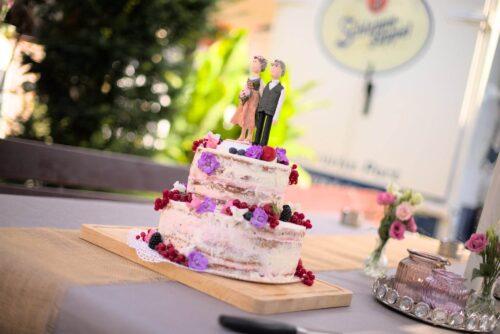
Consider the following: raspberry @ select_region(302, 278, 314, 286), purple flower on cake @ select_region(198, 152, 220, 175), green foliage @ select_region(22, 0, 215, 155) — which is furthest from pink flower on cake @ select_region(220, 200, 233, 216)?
green foliage @ select_region(22, 0, 215, 155)

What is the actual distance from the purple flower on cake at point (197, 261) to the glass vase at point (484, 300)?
78cm

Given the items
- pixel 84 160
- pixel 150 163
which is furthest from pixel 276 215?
pixel 150 163

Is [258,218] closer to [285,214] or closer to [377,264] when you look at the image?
[285,214]

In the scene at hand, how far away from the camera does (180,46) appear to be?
5.12 meters

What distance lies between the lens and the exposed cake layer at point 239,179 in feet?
5.44


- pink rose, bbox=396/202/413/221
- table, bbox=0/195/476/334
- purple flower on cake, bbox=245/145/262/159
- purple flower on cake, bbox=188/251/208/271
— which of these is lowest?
table, bbox=0/195/476/334

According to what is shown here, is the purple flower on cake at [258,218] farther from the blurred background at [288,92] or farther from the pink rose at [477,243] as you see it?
the blurred background at [288,92]

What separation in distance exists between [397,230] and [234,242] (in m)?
0.86

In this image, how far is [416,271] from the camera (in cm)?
169

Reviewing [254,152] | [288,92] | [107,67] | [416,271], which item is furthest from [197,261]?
[288,92]

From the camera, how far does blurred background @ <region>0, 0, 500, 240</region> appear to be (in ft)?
15.0

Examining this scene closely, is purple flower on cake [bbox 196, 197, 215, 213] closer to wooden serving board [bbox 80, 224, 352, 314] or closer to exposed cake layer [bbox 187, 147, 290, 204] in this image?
exposed cake layer [bbox 187, 147, 290, 204]

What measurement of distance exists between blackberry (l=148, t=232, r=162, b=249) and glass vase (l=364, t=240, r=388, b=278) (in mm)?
918

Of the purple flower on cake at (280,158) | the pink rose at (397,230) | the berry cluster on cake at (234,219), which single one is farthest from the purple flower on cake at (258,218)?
the pink rose at (397,230)
